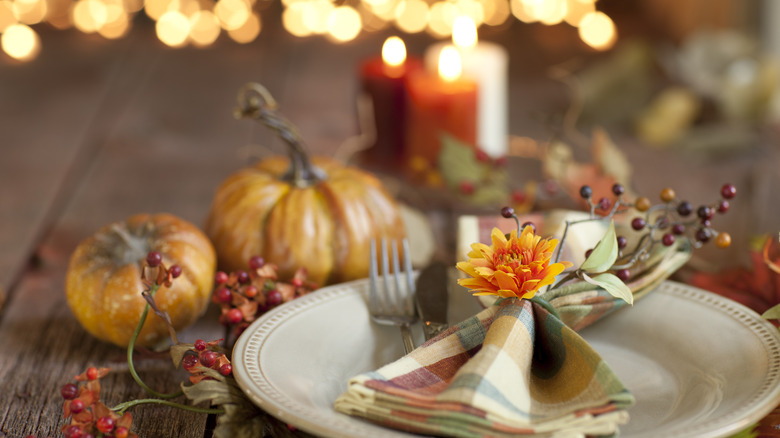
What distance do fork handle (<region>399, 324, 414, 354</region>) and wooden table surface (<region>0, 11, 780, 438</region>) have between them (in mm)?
174

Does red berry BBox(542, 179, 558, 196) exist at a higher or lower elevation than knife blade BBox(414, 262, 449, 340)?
higher

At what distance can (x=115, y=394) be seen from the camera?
708 millimetres

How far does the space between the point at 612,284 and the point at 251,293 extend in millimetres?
323

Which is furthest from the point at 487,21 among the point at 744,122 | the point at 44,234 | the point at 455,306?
the point at 455,306

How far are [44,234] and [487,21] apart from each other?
1.40m

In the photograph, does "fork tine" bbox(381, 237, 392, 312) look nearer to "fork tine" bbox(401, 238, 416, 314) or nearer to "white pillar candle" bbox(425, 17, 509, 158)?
"fork tine" bbox(401, 238, 416, 314)

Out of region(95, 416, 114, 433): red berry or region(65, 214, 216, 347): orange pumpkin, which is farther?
region(65, 214, 216, 347): orange pumpkin

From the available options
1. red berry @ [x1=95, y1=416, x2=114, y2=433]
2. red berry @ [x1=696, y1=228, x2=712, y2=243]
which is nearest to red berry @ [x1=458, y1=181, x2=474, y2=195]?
red berry @ [x1=696, y1=228, x2=712, y2=243]

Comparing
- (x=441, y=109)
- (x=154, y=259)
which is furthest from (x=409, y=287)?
(x=441, y=109)

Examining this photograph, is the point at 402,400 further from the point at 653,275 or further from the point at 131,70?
the point at 131,70

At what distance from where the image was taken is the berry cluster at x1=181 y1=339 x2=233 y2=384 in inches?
24.2

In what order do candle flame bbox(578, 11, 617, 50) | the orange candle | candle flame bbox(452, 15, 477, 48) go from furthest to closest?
1. candle flame bbox(578, 11, 617, 50)
2. candle flame bbox(452, 15, 477, 48)
3. the orange candle

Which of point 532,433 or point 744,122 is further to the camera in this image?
point 744,122

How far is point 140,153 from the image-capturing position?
4.61ft
